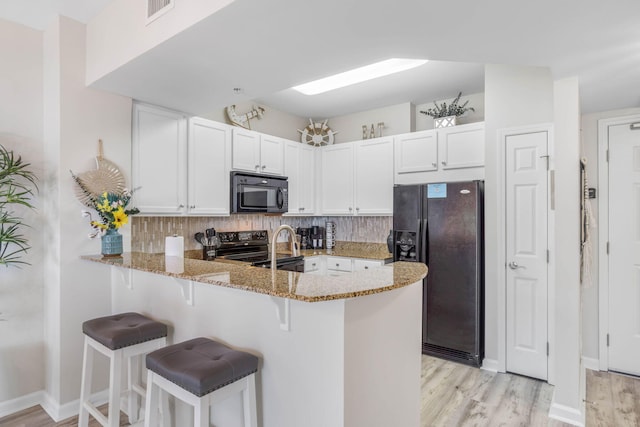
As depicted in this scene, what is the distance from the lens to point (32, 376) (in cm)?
246

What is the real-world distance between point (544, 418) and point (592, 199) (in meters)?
1.90

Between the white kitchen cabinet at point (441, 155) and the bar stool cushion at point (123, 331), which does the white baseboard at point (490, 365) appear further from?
the bar stool cushion at point (123, 331)

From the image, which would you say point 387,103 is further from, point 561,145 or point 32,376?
point 32,376

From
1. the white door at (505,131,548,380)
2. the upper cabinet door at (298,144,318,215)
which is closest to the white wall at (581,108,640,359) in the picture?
the white door at (505,131,548,380)

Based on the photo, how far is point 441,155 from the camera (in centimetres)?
355

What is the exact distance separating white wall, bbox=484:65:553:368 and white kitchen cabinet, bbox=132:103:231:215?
2.45m

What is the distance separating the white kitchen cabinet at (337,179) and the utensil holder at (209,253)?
157 centimetres

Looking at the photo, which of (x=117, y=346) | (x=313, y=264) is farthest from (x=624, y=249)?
(x=117, y=346)

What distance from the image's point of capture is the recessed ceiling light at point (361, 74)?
10.2ft

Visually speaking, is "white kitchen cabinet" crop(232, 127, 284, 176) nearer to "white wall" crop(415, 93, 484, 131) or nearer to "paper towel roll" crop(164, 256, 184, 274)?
"paper towel roll" crop(164, 256, 184, 274)

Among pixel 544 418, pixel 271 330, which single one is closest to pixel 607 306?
pixel 544 418

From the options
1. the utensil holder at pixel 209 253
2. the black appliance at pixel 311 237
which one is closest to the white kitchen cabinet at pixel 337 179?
the black appliance at pixel 311 237

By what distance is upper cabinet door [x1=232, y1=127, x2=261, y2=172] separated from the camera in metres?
3.54

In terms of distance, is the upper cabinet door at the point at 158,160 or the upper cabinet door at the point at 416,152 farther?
the upper cabinet door at the point at 416,152
